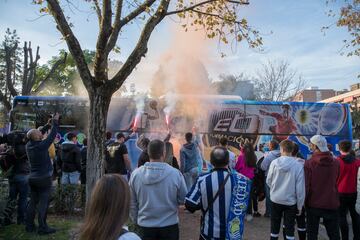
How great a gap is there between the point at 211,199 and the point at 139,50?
Result: 12.9ft

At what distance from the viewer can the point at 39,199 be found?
6359 millimetres

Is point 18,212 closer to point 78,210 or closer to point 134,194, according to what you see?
point 78,210

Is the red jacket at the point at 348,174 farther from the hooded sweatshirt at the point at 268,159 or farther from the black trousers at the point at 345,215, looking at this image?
the hooded sweatshirt at the point at 268,159

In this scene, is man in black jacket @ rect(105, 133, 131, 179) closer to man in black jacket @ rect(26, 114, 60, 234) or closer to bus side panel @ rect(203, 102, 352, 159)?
man in black jacket @ rect(26, 114, 60, 234)

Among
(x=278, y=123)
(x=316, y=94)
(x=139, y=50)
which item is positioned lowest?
(x=278, y=123)

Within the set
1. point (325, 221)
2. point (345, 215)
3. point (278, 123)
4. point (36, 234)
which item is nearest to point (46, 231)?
point (36, 234)

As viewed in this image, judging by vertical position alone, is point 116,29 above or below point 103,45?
above

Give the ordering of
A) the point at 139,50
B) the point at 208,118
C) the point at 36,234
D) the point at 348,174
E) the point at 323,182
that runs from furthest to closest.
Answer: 1. the point at 208,118
2. the point at 139,50
3. the point at 36,234
4. the point at 348,174
5. the point at 323,182

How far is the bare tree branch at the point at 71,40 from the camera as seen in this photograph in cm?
646

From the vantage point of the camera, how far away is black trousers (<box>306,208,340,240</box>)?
5.39 metres

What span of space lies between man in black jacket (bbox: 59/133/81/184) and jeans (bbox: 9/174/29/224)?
1376 mm

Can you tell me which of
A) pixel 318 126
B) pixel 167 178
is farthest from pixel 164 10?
pixel 318 126

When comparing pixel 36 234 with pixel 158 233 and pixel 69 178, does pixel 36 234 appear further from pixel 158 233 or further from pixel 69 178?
pixel 158 233

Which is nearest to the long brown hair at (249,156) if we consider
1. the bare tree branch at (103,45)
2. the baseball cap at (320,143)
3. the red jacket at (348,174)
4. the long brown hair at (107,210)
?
the red jacket at (348,174)
